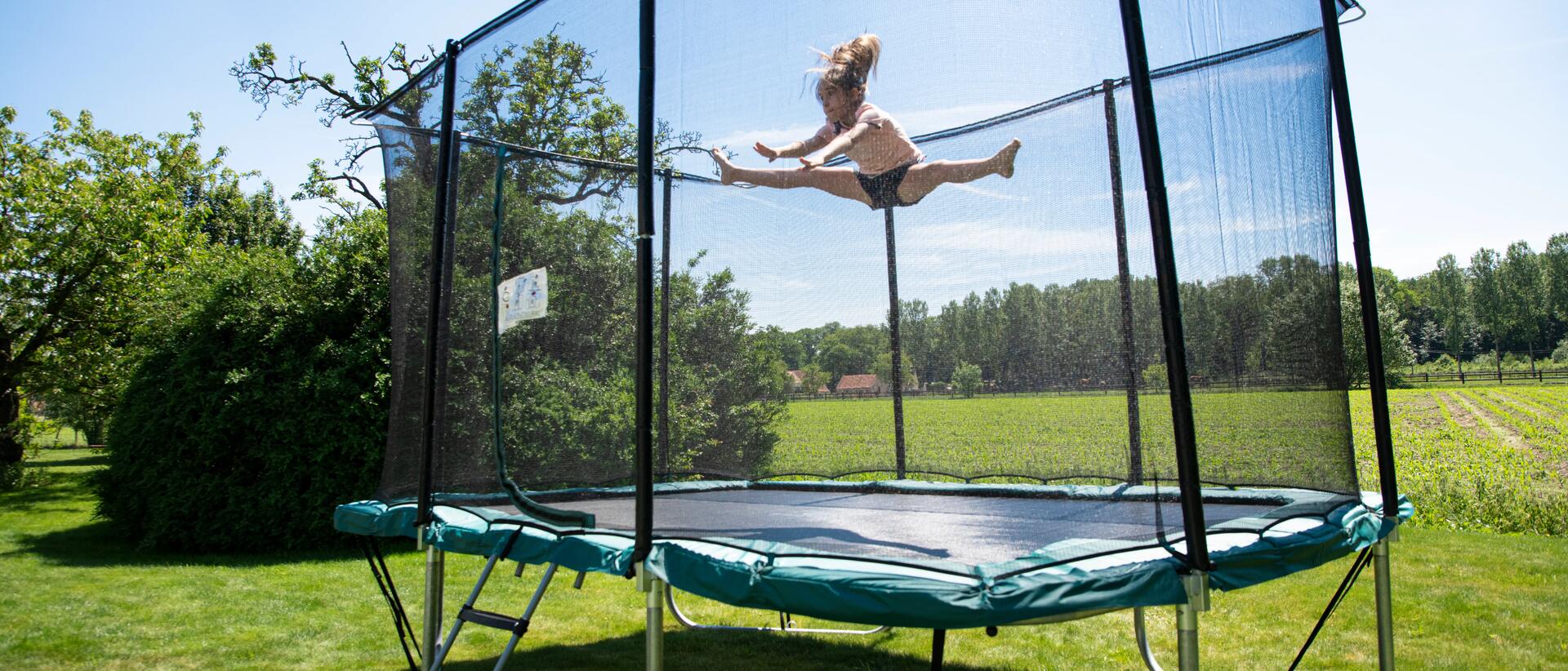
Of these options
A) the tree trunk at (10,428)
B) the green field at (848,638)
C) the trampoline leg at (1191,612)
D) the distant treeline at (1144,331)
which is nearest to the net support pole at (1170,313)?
the trampoline leg at (1191,612)

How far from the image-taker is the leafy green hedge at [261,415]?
4480 millimetres

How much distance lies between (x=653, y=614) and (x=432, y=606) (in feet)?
3.23

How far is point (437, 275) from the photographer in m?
2.27

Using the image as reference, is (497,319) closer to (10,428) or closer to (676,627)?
(676,627)

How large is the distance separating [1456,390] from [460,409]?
19575 mm

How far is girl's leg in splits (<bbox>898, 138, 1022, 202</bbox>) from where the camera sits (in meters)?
2.14

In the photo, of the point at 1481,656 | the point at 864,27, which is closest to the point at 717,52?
the point at 864,27

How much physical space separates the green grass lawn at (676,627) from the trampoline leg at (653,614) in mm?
1296

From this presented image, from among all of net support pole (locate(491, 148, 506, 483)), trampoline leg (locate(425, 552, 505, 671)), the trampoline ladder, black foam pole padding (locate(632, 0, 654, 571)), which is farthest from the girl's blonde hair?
trampoline leg (locate(425, 552, 505, 671))

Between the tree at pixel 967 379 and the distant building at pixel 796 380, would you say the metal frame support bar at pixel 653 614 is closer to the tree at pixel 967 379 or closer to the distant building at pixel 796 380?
the distant building at pixel 796 380

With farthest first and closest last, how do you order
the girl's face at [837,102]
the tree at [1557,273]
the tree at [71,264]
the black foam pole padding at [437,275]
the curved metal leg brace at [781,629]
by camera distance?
the tree at [1557,273]
the tree at [71,264]
the curved metal leg brace at [781,629]
the black foam pole padding at [437,275]
the girl's face at [837,102]

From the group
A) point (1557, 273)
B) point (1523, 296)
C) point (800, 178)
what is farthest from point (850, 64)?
point (1557, 273)

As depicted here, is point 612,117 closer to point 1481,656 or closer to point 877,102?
point 877,102

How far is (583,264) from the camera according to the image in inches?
86.8
